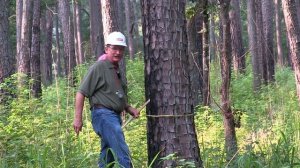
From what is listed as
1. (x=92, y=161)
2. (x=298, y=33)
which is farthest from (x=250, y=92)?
(x=92, y=161)

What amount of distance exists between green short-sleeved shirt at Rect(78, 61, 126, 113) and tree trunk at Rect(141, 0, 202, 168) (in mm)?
751

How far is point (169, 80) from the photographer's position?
4566 mm

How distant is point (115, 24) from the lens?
10.3m

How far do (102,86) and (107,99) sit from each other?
0.16m

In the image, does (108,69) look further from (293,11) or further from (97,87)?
(293,11)

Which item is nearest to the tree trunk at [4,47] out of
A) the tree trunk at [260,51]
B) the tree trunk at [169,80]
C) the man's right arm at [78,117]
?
the man's right arm at [78,117]

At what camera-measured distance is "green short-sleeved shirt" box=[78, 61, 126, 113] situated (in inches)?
206

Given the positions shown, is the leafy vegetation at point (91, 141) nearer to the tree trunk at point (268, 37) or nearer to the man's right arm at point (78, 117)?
the man's right arm at point (78, 117)

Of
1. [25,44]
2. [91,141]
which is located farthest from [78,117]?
[25,44]

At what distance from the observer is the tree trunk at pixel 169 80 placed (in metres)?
4.56

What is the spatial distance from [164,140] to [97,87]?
1113mm

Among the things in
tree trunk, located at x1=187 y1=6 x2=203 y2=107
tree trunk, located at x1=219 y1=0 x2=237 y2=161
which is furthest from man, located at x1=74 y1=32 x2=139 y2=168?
tree trunk, located at x1=187 y1=6 x2=203 y2=107

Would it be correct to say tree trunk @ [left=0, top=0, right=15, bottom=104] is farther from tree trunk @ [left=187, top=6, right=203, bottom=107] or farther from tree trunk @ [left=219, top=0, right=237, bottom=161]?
tree trunk @ [left=219, top=0, right=237, bottom=161]

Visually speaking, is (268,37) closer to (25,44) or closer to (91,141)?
(25,44)
